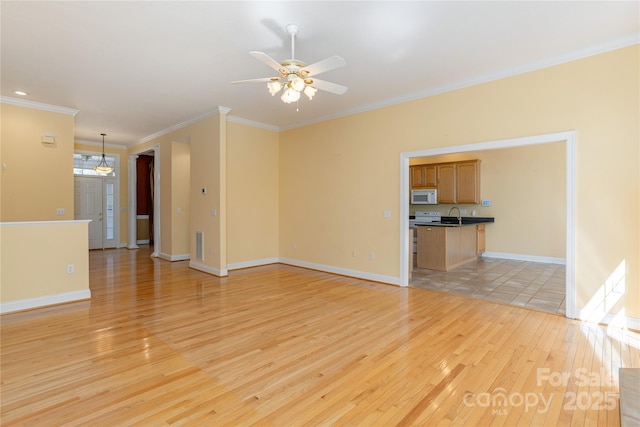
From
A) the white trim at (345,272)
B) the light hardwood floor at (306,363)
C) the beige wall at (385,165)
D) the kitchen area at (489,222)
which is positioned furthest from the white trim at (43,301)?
the kitchen area at (489,222)

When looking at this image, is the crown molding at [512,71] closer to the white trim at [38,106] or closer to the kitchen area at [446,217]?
the kitchen area at [446,217]

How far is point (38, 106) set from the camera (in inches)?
211

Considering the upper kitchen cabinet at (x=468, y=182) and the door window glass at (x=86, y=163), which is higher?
the door window glass at (x=86, y=163)

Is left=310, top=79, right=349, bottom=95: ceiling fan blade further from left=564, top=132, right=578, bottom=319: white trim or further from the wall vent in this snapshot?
the wall vent

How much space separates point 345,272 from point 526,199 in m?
4.84

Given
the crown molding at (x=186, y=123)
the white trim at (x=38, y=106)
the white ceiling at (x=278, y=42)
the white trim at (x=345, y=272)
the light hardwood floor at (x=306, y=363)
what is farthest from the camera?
the crown molding at (x=186, y=123)

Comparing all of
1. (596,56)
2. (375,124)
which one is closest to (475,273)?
(375,124)

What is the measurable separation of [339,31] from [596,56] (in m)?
2.85

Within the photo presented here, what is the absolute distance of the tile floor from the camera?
14.1 ft

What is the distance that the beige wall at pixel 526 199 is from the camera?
697cm

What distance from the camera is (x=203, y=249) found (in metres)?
6.23

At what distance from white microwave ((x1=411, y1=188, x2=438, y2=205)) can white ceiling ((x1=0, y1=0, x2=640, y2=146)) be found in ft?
13.3

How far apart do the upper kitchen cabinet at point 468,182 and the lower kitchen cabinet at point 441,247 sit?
1.18 meters

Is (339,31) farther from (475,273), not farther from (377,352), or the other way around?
(475,273)
